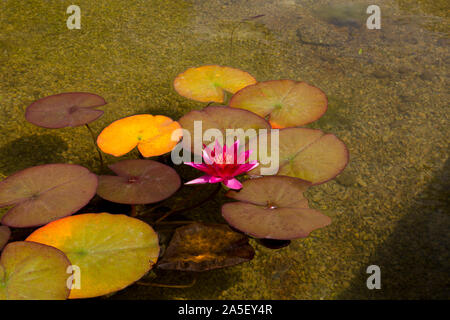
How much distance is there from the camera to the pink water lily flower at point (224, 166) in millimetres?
975

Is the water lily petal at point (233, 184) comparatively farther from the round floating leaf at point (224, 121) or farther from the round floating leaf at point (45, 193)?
the round floating leaf at point (45, 193)

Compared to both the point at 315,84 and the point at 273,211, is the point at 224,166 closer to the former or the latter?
the point at 273,211

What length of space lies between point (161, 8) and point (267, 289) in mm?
1379

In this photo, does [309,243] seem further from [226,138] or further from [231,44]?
[231,44]

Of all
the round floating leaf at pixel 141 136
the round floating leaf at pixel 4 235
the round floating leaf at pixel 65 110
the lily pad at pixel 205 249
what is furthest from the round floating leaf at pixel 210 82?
the round floating leaf at pixel 4 235

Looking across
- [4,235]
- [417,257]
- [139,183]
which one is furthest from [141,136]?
[417,257]

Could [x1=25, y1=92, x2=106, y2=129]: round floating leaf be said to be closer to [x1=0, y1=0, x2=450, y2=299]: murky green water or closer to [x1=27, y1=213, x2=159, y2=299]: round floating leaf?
[x1=0, y1=0, x2=450, y2=299]: murky green water

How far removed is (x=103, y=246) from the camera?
0.86 metres

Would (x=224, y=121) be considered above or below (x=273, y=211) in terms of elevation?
above

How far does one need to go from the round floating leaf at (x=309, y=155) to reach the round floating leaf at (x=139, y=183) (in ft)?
0.77

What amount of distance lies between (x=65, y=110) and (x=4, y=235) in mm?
435

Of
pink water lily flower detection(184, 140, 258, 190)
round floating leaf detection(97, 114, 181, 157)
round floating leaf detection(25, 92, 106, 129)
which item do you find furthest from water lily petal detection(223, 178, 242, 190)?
round floating leaf detection(25, 92, 106, 129)

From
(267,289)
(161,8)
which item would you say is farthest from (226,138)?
(161,8)

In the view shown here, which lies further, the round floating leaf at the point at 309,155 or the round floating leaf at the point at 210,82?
the round floating leaf at the point at 210,82
